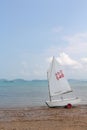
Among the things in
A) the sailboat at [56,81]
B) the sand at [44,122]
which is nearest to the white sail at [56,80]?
the sailboat at [56,81]

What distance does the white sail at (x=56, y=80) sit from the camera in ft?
143

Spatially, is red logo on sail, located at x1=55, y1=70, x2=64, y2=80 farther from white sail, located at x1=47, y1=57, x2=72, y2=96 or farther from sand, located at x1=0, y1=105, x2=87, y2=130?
sand, located at x1=0, y1=105, x2=87, y2=130

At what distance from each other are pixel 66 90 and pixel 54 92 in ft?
6.47

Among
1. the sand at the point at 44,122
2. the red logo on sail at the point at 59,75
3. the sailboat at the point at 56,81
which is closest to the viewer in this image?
the sand at the point at 44,122

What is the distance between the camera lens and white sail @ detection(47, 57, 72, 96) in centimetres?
4350

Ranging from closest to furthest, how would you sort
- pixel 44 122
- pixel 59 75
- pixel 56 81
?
pixel 44 122
pixel 56 81
pixel 59 75

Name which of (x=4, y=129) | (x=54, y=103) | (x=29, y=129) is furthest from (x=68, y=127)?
(x=54, y=103)

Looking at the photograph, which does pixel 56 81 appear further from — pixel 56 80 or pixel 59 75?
pixel 59 75

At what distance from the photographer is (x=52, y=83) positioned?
1715 inches

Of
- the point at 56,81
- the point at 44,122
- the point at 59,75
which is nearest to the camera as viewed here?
the point at 44,122

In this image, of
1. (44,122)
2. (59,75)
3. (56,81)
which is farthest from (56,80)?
(44,122)

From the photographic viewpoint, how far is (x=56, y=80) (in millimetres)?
43719

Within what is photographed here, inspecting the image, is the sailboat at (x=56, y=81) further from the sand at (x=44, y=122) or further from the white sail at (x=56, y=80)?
the sand at (x=44, y=122)

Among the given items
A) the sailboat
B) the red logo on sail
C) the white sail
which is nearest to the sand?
the sailboat
